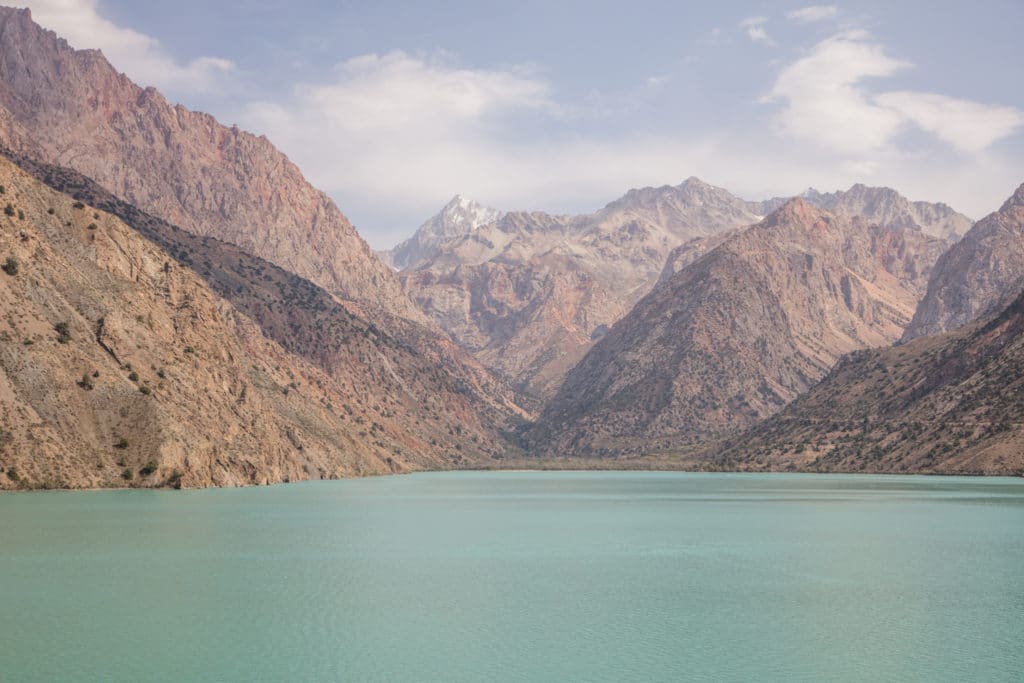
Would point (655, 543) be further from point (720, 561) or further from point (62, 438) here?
point (62, 438)

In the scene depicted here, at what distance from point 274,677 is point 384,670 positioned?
4511 mm

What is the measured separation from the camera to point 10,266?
140 meters

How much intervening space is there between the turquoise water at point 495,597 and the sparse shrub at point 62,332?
28514 mm

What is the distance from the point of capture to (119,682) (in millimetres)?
41062

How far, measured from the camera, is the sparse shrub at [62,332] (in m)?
Result: 140

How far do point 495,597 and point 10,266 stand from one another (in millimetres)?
103794

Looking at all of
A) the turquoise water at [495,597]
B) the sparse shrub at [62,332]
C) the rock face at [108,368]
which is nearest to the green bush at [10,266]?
the rock face at [108,368]

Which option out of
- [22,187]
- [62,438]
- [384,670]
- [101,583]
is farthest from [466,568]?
[22,187]

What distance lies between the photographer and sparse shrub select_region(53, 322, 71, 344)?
458 feet

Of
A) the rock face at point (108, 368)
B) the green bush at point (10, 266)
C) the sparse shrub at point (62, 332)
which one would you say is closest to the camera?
the rock face at point (108, 368)

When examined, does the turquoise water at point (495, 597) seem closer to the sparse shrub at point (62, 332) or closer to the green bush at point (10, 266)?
the sparse shrub at point (62, 332)

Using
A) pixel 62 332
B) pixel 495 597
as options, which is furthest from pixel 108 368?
pixel 495 597

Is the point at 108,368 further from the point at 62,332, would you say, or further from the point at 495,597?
the point at 495,597

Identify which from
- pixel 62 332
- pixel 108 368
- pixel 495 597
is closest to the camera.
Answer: pixel 495 597
